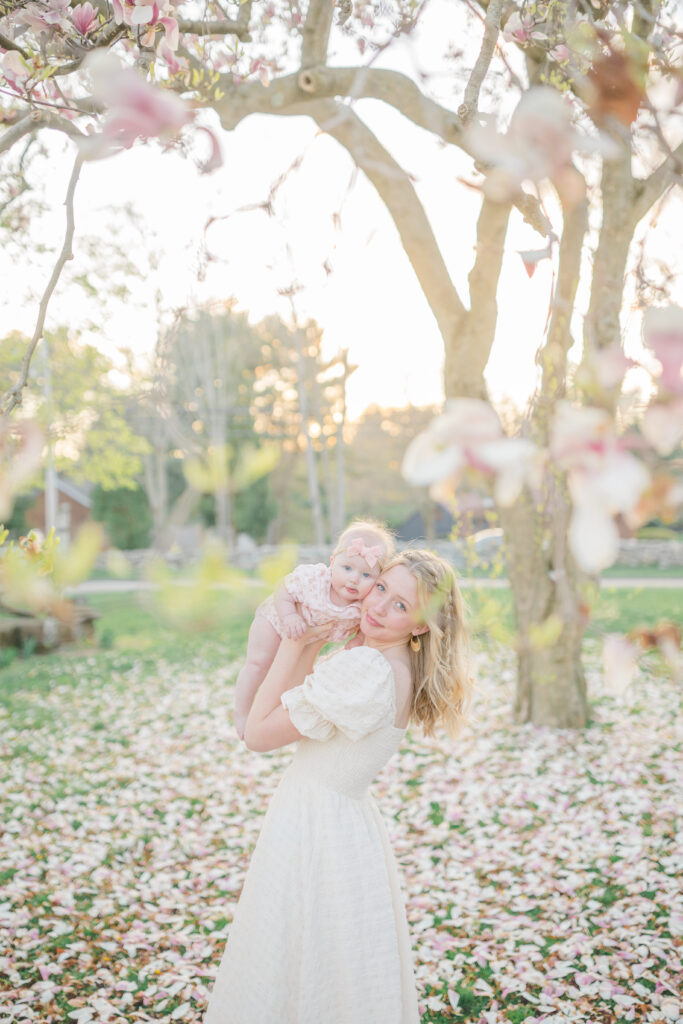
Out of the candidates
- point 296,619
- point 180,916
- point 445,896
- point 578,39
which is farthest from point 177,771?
point 578,39

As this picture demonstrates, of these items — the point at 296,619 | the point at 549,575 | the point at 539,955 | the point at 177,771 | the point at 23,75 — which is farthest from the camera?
the point at 177,771

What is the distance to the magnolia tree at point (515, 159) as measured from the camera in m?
0.75

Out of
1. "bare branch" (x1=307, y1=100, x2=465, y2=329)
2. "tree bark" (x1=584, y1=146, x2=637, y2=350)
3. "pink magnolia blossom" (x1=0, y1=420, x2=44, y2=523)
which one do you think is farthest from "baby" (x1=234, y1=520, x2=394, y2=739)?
"tree bark" (x1=584, y1=146, x2=637, y2=350)

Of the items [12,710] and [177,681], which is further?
[177,681]

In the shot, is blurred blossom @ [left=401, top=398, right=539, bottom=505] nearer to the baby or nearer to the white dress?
the baby

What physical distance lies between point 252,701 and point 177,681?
6.10 meters

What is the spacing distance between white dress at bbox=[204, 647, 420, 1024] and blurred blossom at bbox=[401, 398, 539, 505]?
1035 millimetres

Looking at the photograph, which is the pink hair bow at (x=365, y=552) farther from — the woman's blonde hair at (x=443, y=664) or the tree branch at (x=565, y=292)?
the tree branch at (x=565, y=292)

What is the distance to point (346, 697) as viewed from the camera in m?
1.69

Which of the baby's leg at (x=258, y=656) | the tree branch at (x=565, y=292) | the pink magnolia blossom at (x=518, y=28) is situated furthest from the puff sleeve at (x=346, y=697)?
the tree branch at (x=565, y=292)

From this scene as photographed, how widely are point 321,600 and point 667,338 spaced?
1121mm

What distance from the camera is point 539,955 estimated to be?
9.59ft

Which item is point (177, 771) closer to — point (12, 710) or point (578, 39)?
point (12, 710)

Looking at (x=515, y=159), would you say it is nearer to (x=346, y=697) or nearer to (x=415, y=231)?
(x=346, y=697)
